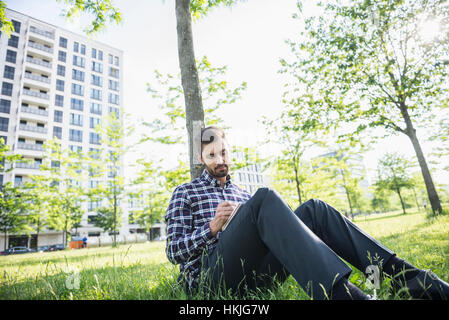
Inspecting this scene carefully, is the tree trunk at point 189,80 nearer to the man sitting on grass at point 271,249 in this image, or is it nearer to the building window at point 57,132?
the man sitting on grass at point 271,249

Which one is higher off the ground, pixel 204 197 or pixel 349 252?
pixel 204 197

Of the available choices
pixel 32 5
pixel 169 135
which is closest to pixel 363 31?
pixel 169 135

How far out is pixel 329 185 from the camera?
19.9 m

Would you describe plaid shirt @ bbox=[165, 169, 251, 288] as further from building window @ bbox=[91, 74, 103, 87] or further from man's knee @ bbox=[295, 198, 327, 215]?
building window @ bbox=[91, 74, 103, 87]

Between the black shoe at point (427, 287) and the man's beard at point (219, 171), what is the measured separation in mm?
1557

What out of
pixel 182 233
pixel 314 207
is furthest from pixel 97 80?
pixel 314 207

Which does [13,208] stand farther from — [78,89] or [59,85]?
[78,89]

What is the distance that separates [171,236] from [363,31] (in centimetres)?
1186

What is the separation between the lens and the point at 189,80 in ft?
13.2

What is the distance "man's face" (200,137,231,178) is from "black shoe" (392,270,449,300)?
158 centimetres

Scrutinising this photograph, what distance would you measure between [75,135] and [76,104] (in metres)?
5.45

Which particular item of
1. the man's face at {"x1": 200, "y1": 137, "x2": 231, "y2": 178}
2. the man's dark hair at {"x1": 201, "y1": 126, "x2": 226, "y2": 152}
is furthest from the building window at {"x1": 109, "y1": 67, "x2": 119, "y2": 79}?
the man's face at {"x1": 200, "y1": 137, "x2": 231, "y2": 178}
